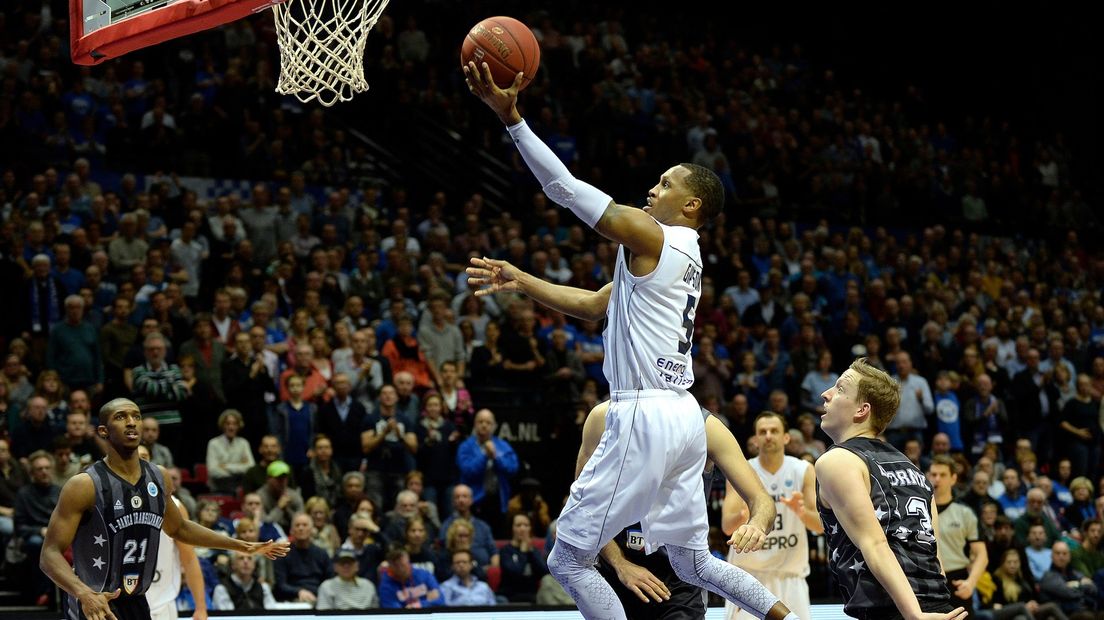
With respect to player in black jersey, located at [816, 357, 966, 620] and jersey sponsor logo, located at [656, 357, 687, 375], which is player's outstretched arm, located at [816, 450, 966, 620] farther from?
jersey sponsor logo, located at [656, 357, 687, 375]

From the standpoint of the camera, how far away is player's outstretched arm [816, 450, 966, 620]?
4711 mm

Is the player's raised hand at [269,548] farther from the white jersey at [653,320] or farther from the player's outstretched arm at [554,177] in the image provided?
the player's outstretched arm at [554,177]

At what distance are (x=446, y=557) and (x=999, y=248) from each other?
38.9ft

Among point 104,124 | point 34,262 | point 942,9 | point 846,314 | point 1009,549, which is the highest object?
point 942,9

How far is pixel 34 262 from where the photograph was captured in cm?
1211

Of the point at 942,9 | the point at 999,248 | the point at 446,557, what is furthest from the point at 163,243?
the point at 942,9

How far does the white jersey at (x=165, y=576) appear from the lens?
757cm

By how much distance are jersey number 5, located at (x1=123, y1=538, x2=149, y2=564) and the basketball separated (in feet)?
9.58

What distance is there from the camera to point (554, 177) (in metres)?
5.21

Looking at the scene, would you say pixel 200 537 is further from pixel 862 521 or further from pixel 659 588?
pixel 862 521

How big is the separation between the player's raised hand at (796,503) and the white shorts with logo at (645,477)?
3.14m

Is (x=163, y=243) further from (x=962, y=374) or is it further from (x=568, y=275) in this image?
(x=962, y=374)

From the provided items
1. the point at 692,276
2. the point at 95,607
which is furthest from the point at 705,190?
the point at 95,607

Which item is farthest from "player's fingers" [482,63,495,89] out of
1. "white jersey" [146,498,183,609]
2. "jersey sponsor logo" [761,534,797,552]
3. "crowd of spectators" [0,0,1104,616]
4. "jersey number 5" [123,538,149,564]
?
"crowd of spectators" [0,0,1104,616]
